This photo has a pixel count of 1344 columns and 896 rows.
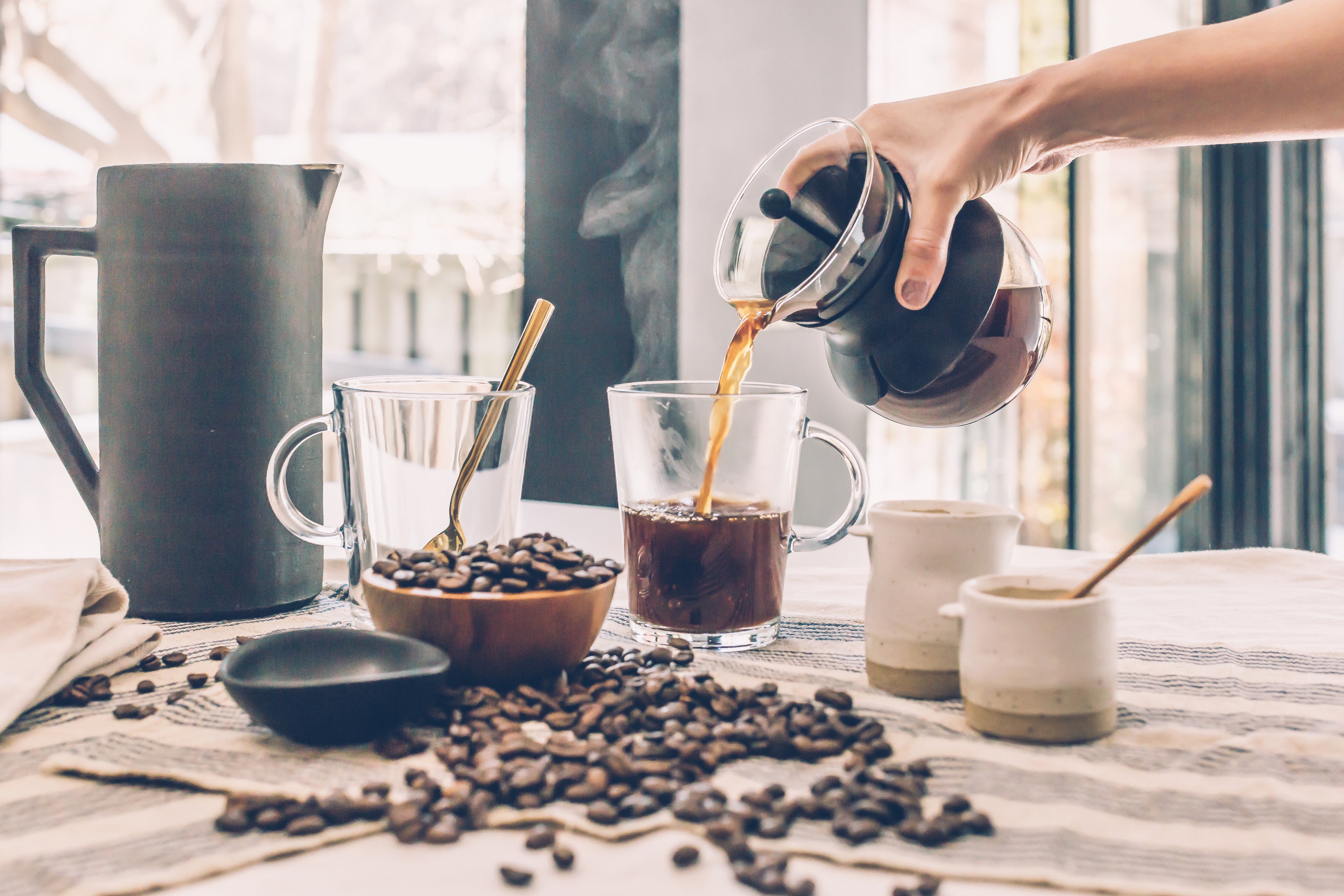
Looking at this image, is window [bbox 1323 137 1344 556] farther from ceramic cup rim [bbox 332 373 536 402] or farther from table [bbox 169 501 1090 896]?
table [bbox 169 501 1090 896]

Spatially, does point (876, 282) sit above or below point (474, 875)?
above

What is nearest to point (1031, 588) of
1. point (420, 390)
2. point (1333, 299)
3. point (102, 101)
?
point (420, 390)

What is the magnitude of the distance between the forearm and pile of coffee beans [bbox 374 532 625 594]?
63 cm

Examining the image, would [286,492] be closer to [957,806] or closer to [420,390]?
[420,390]

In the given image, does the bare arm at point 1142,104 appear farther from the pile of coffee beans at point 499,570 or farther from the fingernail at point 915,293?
the pile of coffee beans at point 499,570

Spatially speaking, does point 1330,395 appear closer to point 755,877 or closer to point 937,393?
point 937,393

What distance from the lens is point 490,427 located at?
3.38 ft

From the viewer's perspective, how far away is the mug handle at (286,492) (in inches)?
41.2

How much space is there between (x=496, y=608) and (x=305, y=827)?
257mm

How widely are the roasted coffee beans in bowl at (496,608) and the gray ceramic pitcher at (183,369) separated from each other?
0.84ft

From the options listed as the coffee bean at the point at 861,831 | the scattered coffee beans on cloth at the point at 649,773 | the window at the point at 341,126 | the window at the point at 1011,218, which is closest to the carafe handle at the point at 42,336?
the scattered coffee beans on cloth at the point at 649,773

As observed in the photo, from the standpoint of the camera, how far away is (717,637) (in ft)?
3.38

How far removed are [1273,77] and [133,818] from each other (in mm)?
1154

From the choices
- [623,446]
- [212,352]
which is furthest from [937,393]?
[212,352]
